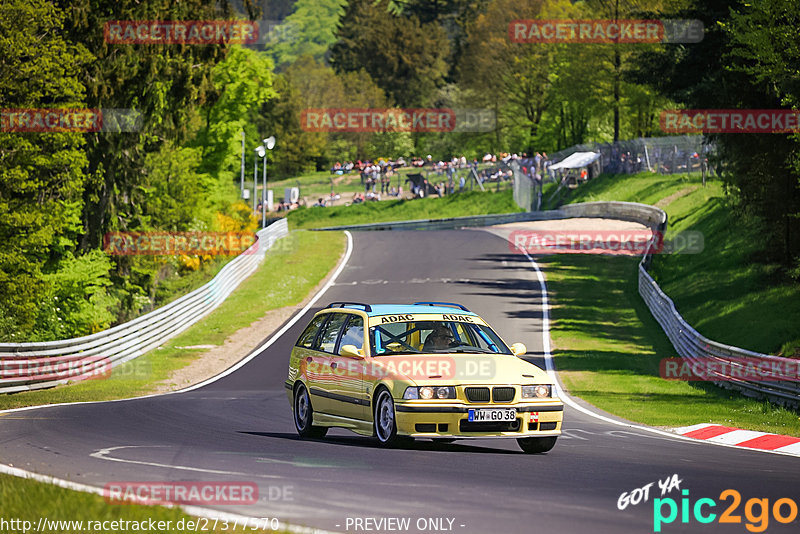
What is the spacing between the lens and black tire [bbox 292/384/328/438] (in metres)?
14.1

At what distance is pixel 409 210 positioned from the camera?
291ft

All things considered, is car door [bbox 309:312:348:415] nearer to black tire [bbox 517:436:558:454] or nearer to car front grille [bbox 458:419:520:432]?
car front grille [bbox 458:419:520:432]

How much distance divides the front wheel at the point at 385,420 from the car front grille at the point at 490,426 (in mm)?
733

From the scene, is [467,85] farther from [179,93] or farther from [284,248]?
[179,93]

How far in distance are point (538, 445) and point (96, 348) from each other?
19.0 meters

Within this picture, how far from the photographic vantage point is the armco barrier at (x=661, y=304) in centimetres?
2134

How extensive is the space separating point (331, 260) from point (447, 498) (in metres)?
45.1

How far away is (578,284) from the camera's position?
4531 cm

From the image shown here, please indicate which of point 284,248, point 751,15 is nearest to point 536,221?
point 284,248

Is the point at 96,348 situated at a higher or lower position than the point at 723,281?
lower

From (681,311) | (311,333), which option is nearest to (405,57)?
(681,311)

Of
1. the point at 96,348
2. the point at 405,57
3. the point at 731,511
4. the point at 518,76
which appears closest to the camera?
the point at 731,511

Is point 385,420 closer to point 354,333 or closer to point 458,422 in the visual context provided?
point 458,422

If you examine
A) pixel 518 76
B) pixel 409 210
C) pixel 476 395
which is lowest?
pixel 476 395
